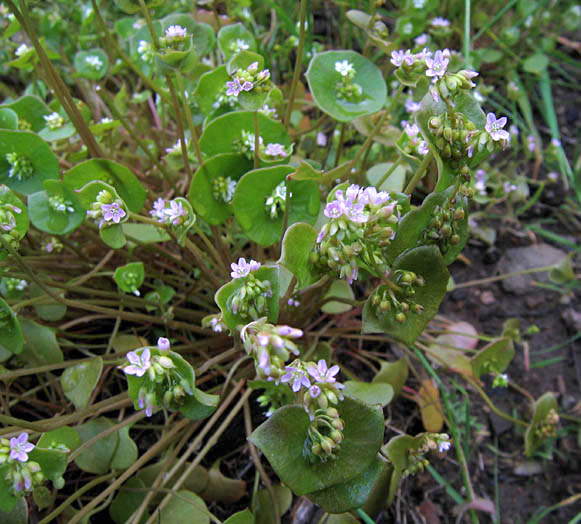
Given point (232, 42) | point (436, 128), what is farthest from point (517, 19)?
point (436, 128)

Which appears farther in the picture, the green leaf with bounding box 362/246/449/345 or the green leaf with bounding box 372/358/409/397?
the green leaf with bounding box 372/358/409/397

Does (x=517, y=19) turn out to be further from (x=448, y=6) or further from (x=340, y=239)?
(x=340, y=239)

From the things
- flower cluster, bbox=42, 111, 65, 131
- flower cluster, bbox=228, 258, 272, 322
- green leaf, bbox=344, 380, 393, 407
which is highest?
flower cluster, bbox=42, 111, 65, 131

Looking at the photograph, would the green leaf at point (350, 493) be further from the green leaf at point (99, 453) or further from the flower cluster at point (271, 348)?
the green leaf at point (99, 453)

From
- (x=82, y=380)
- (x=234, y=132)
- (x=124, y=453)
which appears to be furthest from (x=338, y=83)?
(x=124, y=453)

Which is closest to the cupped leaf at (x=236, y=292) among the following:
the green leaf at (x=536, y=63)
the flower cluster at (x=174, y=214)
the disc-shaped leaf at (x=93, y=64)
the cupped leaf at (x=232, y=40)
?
the flower cluster at (x=174, y=214)

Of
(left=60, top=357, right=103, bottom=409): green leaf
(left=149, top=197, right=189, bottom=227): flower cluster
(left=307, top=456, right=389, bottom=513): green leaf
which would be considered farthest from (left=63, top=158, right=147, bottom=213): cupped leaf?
(left=307, top=456, right=389, bottom=513): green leaf

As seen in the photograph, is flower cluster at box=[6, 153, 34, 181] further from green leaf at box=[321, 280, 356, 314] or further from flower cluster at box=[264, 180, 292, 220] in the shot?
green leaf at box=[321, 280, 356, 314]

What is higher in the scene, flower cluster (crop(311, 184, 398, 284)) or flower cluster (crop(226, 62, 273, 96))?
flower cluster (crop(226, 62, 273, 96))
